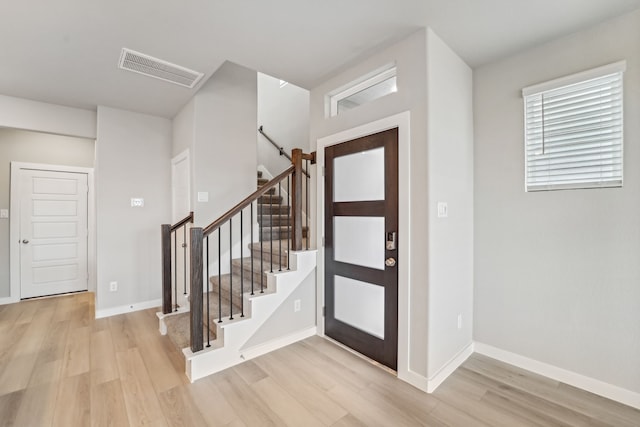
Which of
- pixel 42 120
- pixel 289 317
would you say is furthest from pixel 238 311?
pixel 42 120

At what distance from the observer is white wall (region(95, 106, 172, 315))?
3.74 m

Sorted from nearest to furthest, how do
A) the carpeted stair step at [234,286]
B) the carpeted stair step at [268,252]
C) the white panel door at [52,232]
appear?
1. the carpeted stair step at [234,286]
2. the carpeted stair step at [268,252]
3. the white panel door at [52,232]

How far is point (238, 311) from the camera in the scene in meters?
2.86

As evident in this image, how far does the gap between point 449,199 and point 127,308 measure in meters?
4.16

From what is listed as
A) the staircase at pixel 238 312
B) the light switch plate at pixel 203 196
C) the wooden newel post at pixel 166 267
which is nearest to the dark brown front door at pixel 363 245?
the staircase at pixel 238 312

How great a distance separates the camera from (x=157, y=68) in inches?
109

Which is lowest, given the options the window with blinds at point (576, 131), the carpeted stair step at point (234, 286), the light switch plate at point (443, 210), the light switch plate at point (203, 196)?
the carpeted stair step at point (234, 286)

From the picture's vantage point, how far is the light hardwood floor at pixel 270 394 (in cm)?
184

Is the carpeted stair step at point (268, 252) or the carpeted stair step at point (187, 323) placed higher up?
the carpeted stair step at point (268, 252)

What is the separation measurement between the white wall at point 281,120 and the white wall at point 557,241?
9.08 feet

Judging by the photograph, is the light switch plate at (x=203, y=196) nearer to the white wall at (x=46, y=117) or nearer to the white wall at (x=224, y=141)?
the white wall at (x=224, y=141)

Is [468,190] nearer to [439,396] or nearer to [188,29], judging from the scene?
[439,396]

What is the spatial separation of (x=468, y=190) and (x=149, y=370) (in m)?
3.16

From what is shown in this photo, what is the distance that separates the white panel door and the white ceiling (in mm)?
2221
